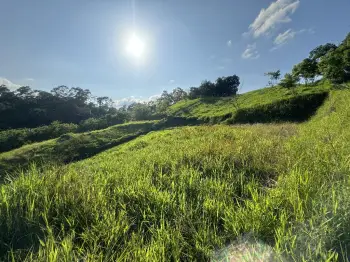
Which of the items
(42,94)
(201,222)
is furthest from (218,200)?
(42,94)

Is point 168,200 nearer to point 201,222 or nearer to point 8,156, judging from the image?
point 201,222

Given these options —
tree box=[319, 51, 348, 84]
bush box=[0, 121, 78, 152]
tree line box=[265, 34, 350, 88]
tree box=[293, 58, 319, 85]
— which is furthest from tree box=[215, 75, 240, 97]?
bush box=[0, 121, 78, 152]

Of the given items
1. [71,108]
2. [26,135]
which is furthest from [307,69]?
[71,108]

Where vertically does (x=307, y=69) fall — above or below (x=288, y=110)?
above

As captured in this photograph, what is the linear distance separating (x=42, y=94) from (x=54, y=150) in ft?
201

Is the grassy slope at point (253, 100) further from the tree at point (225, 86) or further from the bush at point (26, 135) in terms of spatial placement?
the tree at point (225, 86)

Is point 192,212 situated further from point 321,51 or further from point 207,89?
point 207,89

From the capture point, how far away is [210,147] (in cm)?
820

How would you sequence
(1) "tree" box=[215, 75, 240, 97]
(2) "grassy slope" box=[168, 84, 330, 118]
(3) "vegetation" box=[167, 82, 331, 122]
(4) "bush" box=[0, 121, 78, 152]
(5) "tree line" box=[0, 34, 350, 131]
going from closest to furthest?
1. (3) "vegetation" box=[167, 82, 331, 122]
2. (2) "grassy slope" box=[168, 84, 330, 118]
3. (4) "bush" box=[0, 121, 78, 152]
4. (5) "tree line" box=[0, 34, 350, 131]
5. (1) "tree" box=[215, 75, 240, 97]

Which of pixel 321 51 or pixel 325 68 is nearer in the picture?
pixel 325 68

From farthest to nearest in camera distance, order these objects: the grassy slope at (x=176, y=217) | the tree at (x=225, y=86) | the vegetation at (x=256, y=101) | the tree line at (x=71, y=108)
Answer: the tree at (x=225, y=86), the tree line at (x=71, y=108), the vegetation at (x=256, y=101), the grassy slope at (x=176, y=217)

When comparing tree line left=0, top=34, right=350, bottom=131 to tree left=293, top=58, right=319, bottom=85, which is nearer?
tree left=293, top=58, right=319, bottom=85

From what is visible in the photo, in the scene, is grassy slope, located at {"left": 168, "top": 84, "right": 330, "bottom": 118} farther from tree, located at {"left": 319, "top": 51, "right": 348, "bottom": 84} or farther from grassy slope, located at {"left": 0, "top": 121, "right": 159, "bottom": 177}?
grassy slope, located at {"left": 0, "top": 121, "right": 159, "bottom": 177}

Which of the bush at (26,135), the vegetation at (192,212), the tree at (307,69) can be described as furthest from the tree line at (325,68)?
the bush at (26,135)
